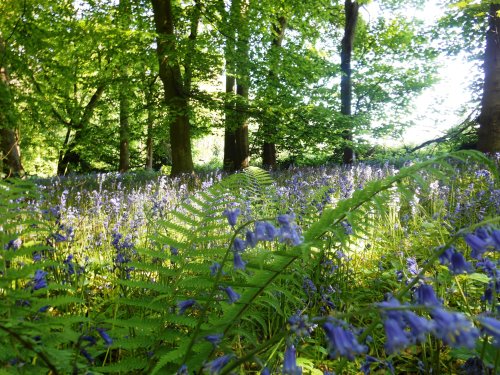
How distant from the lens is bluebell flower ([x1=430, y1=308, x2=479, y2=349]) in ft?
2.19

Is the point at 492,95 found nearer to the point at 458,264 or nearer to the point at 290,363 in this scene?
the point at 458,264

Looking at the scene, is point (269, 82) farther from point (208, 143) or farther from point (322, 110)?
point (208, 143)

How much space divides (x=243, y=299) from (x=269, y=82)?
9.45 metres

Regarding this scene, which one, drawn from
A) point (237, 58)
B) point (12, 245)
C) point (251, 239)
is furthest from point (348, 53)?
point (251, 239)

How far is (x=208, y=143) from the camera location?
35625mm

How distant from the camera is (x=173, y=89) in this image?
32.3 ft

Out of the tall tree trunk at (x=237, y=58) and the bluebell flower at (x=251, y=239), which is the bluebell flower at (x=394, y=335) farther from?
the tall tree trunk at (x=237, y=58)

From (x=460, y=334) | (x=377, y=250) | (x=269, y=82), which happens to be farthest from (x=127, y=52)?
(x=460, y=334)

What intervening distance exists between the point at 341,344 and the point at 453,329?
211 mm

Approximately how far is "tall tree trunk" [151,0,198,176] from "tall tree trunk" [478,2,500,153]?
7005mm

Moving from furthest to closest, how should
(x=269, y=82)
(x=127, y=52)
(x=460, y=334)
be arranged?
(x=269, y=82), (x=127, y=52), (x=460, y=334)

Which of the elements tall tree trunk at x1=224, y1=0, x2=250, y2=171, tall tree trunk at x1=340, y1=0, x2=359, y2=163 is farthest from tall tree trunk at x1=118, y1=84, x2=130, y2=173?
tall tree trunk at x1=340, y1=0, x2=359, y2=163

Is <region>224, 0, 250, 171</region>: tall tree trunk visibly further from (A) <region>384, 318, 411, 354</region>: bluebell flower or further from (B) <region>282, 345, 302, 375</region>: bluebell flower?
(A) <region>384, 318, 411, 354</region>: bluebell flower

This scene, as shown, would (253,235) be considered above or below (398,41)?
below
